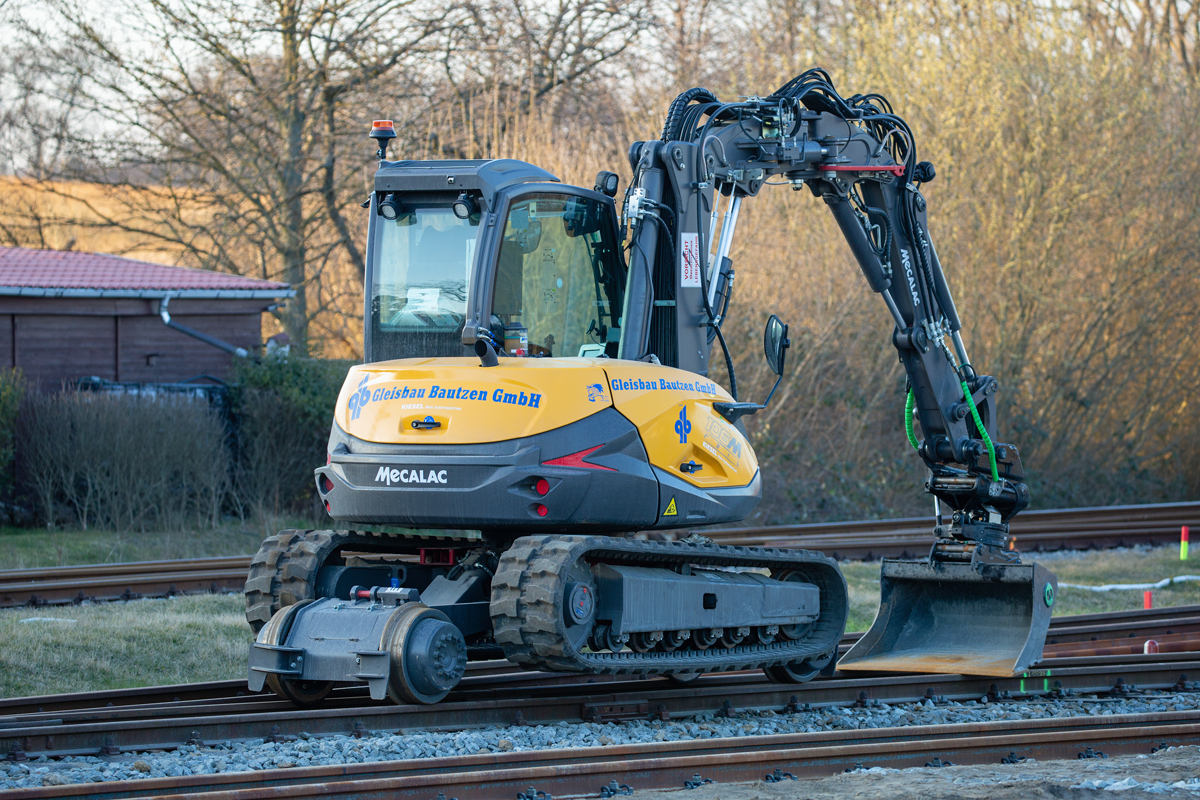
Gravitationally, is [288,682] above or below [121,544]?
above

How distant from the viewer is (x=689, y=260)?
26.3 ft

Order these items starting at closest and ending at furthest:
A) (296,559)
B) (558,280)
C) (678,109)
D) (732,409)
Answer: (296,559), (558,280), (732,409), (678,109)

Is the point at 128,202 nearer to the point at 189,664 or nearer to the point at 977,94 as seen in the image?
the point at 977,94

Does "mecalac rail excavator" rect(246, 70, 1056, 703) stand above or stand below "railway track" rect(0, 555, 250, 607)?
above

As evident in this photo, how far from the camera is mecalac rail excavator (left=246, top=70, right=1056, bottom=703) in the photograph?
7.04 meters

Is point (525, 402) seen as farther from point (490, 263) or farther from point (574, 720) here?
point (574, 720)

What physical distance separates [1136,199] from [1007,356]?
350 centimetres

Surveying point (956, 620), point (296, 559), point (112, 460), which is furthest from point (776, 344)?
point (112, 460)

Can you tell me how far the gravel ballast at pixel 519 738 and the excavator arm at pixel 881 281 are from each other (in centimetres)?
62

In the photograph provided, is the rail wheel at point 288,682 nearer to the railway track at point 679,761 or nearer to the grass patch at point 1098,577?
the railway track at point 679,761

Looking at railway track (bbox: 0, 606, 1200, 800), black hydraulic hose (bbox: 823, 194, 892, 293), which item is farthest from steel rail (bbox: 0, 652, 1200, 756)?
black hydraulic hose (bbox: 823, 194, 892, 293)

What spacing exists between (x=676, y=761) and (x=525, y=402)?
6.70 feet

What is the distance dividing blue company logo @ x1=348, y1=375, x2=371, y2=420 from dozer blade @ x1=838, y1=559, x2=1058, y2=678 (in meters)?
3.73

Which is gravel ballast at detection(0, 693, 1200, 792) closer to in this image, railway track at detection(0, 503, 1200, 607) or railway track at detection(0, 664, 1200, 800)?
railway track at detection(0, 664, 1200, 800)
